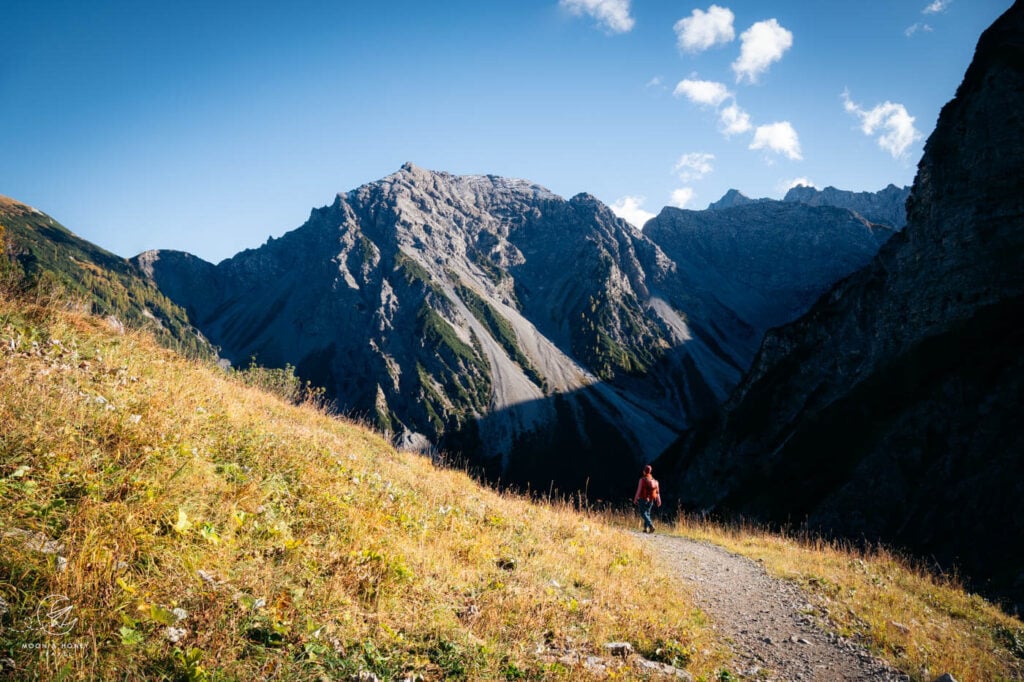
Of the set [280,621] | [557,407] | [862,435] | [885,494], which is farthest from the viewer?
[557,407]

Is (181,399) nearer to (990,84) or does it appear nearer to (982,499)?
(982,499)

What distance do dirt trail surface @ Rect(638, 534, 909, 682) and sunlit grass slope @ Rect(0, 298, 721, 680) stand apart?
86 cm

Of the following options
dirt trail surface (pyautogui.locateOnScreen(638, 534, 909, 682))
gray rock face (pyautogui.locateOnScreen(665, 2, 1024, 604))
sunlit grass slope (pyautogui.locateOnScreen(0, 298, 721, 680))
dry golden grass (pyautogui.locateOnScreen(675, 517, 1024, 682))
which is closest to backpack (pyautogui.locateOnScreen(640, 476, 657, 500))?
dry golden grass (pyautogui.locateOnScreen(675, 517, 1024, 682))

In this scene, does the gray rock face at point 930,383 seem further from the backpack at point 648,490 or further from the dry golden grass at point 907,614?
the backpack at point 648,490


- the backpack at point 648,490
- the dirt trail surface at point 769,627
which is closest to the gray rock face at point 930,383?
the backpack at point 648,490

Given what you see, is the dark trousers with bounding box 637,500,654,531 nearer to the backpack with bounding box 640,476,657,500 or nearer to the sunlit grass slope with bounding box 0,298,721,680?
the backpack with bounding box 640,476,657,500

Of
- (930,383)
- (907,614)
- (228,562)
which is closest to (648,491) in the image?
(907,614)

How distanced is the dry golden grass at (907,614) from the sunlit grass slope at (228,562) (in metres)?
4.05

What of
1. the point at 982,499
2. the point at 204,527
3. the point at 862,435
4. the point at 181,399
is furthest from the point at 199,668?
the point at 862,435

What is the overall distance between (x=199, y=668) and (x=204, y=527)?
1.60 m

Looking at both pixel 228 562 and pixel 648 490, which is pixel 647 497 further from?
pixel 228 562

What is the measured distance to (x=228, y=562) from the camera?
4609 millimetres

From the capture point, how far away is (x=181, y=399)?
7152 millimetres

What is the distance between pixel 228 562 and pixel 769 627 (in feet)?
32.7
